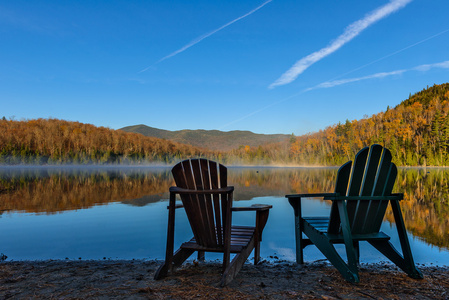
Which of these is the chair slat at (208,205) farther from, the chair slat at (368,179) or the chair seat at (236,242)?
the chair slat at (368,179)

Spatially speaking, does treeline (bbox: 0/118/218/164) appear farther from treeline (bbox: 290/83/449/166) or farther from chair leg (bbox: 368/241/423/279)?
chair leg (bbox: 368/241/423/279)

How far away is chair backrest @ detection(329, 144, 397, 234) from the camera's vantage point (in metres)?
2.99

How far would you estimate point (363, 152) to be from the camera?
9.78 ft

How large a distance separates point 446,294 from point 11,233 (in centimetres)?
728

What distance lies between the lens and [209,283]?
2986mm

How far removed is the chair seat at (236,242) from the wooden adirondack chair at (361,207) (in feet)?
2.83

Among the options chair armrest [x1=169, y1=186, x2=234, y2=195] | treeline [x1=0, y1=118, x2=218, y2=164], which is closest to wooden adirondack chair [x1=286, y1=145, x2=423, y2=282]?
chair armrest [x1=169, y1=186, x2=234, y2=195]

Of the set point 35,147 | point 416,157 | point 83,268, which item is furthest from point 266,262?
point 35,147

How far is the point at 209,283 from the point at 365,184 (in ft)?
6.26

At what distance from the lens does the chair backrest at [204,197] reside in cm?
319

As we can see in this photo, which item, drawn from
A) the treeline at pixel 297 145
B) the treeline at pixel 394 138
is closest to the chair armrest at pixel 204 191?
the treeline at pixel 394 138

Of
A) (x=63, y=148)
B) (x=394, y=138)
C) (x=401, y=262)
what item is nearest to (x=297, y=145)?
(x=394, y=138)

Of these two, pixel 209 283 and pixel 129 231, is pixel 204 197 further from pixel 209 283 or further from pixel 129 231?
pixel 129 231

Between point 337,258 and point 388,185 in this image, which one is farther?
point 388,185
